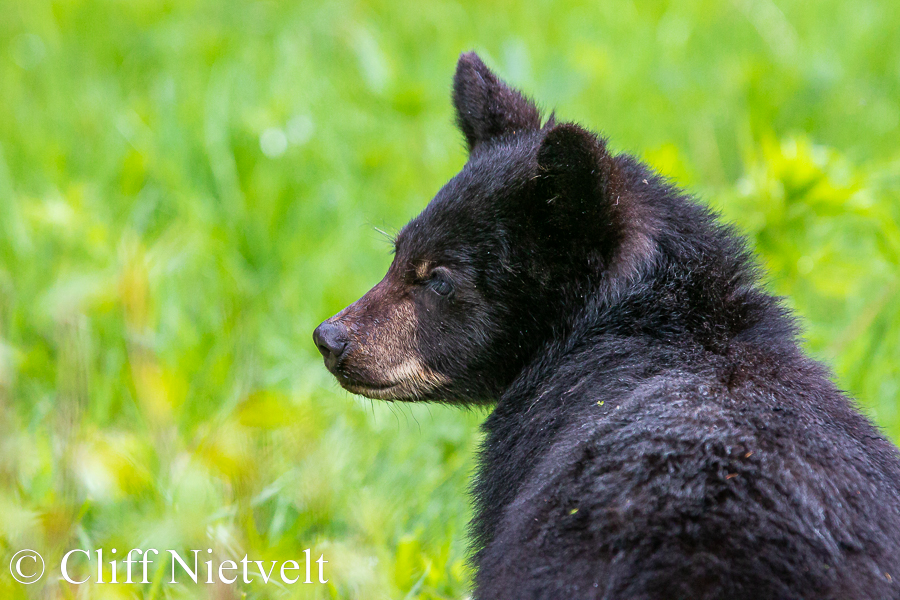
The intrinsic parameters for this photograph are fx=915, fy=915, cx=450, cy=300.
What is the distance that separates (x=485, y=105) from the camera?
3.61m

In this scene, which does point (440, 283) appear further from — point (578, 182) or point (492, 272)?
point (578, 182)

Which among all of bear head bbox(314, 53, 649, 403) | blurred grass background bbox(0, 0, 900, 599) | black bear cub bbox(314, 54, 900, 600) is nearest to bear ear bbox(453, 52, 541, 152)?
black bear cub bbox(314, 54, 900, 600)

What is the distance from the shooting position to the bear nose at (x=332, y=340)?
10.3 ft

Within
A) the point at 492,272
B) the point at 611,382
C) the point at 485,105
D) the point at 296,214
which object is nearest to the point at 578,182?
the point at 492,272

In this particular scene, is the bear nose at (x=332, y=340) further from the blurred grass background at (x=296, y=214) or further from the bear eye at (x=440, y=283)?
the bear eye at (x=440, y=283)

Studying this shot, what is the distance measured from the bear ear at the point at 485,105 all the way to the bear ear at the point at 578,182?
0.78m

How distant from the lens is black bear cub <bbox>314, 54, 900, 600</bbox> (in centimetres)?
195

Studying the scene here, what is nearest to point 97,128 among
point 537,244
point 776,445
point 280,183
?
point 280,183

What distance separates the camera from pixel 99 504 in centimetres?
344

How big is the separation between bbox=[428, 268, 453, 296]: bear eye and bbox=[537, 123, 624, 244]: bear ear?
1.45ft

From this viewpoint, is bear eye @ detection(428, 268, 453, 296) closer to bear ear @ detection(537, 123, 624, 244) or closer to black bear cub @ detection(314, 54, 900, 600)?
black bear cub @ detection(314, 54, 900, 600)

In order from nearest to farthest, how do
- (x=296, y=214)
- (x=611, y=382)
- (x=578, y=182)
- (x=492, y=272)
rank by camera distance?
(x=611, y=382) → (x=578, y=182) → (x=492, y=272) → (x=296, y=214)

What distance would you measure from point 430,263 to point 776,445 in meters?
1.42

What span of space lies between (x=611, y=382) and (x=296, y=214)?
353 cm
